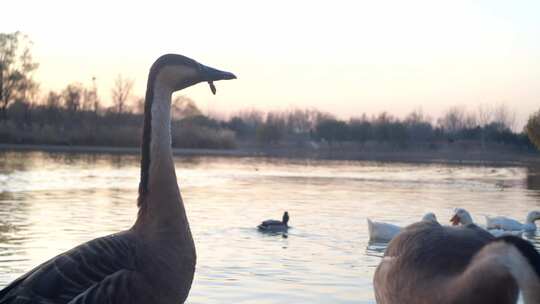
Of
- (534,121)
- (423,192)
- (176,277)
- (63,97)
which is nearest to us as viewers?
(176,277)

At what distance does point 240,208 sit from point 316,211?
1967 mm

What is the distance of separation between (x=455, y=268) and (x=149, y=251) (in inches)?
70.0

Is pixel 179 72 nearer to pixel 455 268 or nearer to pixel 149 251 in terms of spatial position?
pixel 149 251

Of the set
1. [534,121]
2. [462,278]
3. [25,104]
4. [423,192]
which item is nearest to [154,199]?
[462,278]

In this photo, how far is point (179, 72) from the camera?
413 centimetres

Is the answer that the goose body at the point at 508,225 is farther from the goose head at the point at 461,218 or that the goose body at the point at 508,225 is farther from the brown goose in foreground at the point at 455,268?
the brown goose in foreground at the point at 455,268

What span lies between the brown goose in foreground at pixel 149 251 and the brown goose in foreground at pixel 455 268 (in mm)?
1463

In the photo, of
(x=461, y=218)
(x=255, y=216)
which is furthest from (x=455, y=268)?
(x=255, y=216)

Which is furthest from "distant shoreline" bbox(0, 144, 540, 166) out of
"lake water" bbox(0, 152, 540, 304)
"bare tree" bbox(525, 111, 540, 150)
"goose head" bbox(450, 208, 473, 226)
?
"goose head" bbox(450, 208, 473, 226)

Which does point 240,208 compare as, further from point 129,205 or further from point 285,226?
point 285,226

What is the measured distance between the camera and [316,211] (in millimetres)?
19219

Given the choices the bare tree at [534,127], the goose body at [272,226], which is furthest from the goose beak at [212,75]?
the bare tree at [534,127]

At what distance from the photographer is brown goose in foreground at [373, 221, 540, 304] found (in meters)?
3.32

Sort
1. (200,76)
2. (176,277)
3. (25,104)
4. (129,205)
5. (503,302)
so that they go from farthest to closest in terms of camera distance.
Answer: (25,104), (129,205), (200,76), (176,277), (503,302)
